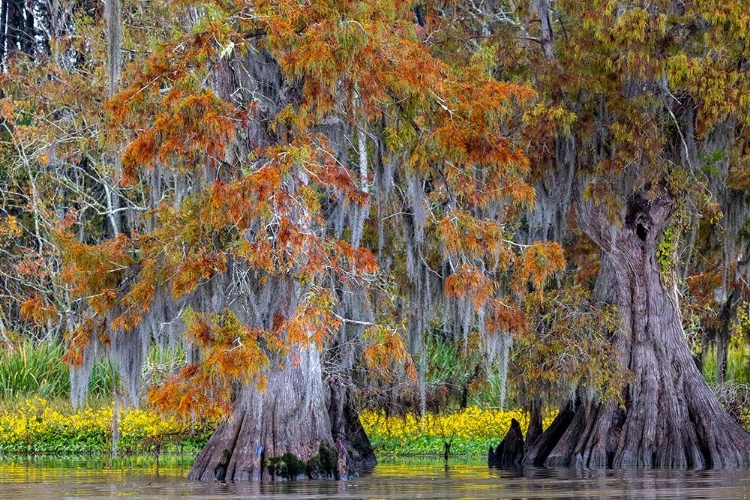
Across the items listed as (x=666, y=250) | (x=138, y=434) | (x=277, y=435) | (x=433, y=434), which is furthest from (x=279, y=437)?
(x=433, y=434)

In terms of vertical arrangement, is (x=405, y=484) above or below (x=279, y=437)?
below

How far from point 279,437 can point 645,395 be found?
6.07 m

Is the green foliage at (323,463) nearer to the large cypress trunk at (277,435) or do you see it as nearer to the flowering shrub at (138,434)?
the large cypress trunk at (277,435)

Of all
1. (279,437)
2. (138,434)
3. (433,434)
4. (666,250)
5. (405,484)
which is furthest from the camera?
(433,434)

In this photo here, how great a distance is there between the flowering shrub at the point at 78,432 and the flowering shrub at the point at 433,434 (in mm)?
3195

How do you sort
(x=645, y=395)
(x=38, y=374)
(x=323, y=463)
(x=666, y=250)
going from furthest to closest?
(x=38, y=374) → (x=666, y=250) → (x=645, y=395) → (x=323, y=463)

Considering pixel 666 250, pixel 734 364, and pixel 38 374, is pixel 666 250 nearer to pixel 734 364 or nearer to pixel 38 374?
pixel 734 364

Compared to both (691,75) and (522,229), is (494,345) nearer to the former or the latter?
(691,75)

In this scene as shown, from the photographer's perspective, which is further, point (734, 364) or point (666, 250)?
point (734, 364)

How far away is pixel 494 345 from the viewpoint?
679 inches

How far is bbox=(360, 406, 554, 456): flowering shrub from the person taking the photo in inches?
953

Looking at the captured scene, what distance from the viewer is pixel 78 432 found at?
24594mm

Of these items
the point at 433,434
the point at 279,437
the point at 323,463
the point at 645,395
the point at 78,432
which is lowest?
the point at 323,463

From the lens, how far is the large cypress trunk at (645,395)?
18672 millimetres
